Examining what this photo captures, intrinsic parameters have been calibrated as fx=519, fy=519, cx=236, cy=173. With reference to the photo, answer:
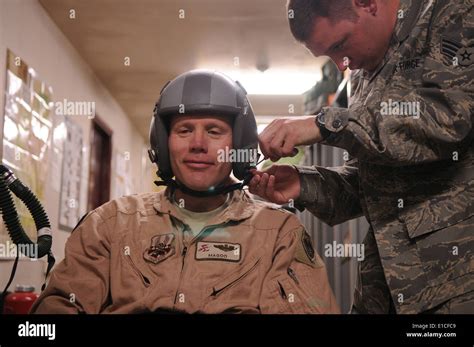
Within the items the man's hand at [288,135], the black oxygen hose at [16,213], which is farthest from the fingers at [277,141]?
the black oxygen hose at [16,213]

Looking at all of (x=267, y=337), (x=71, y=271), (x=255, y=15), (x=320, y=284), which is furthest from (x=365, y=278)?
(x=255, y=15)

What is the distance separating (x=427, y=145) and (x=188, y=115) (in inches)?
22.4

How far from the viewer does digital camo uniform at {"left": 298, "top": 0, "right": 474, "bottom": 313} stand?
3.75ft

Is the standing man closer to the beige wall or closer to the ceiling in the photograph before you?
the ceiling

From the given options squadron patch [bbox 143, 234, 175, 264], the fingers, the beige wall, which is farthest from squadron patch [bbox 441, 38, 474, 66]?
the beige wall

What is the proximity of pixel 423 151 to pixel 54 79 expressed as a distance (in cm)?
170

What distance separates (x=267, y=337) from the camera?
3.57 ft

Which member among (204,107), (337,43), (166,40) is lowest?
(204,107)

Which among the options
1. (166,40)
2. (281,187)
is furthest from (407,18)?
(166,40)

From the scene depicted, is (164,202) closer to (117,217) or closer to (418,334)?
(117,217)

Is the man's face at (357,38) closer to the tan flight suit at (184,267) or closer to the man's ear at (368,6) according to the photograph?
the man's ear at (368,6)

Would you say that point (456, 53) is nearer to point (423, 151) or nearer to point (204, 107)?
point (423, 151)

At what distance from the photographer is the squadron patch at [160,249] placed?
123 cm

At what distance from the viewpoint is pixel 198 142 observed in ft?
4.21
